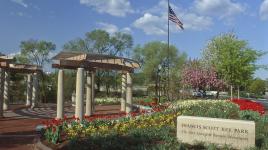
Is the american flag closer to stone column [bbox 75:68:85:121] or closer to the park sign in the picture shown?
stone column [bbox 75:68:85:121]

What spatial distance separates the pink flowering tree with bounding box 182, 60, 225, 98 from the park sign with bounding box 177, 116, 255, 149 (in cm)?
2790

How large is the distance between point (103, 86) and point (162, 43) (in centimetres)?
1183

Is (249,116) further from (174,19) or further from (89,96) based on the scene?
(174,19)

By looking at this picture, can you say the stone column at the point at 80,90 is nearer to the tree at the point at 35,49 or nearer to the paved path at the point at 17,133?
the paved path at the point at 17,133

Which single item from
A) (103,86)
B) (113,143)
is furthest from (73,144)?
(103,86)

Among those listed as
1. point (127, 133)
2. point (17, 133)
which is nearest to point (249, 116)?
point (127, 133)

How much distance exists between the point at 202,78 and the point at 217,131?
2859 centimetres

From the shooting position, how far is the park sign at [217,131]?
31.8 feet

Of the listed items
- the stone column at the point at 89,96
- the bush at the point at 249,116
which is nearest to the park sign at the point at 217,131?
the bush at the point at 249,116

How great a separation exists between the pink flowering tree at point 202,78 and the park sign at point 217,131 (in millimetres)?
27897

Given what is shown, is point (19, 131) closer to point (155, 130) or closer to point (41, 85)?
point (155, 130)

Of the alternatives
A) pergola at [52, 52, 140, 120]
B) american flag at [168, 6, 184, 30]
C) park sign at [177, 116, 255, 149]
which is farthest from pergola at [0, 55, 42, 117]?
park sign at [177, 116, 255, 149]

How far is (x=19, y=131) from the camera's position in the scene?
53.4 ft

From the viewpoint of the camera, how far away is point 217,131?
32.9ft
